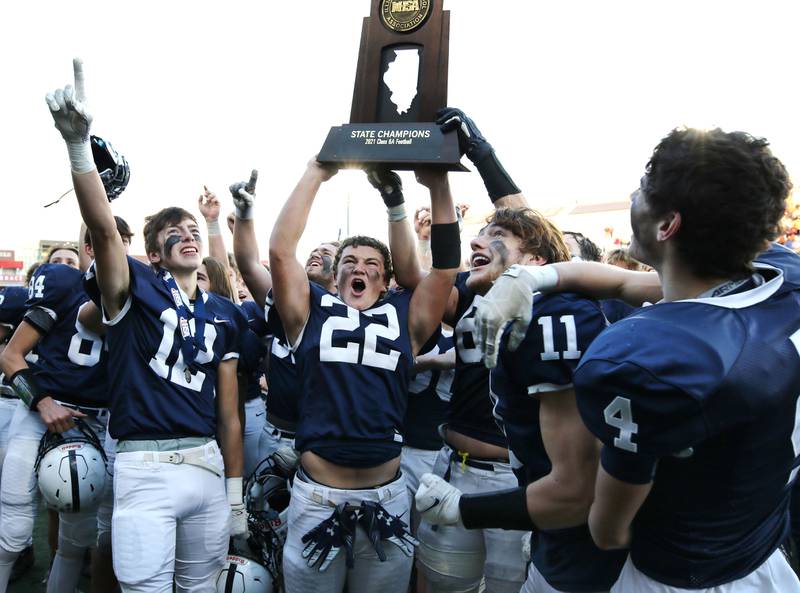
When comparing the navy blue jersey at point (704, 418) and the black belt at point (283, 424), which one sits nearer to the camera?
the navy blue jersey at point (704, 418)

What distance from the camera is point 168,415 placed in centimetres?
262

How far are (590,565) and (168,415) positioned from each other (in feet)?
6.08

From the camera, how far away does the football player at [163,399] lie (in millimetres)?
2387

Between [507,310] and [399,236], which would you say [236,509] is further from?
[507,310]

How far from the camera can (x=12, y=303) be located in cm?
411

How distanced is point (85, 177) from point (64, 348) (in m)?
1.31

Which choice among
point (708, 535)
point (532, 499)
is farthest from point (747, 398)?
point (532, 499)

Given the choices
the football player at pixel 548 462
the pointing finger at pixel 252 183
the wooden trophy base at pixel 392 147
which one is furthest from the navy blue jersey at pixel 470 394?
the pointing finger at pixel 252 183

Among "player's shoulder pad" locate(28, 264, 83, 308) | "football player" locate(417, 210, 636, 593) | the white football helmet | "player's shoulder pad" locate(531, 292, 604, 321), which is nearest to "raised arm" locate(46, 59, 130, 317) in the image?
"player's shoulder pad" locate(28, 264, 83, 308)

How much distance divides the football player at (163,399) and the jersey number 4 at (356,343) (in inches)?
27.0

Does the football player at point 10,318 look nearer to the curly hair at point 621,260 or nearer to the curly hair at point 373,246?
the curly hair at point 373,246

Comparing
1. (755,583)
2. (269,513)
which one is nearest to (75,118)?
(269,513)

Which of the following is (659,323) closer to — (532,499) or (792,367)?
(792,367)

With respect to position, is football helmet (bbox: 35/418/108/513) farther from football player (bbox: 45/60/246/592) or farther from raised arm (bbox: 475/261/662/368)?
raised arm (bbox: 475/261/662/368)
